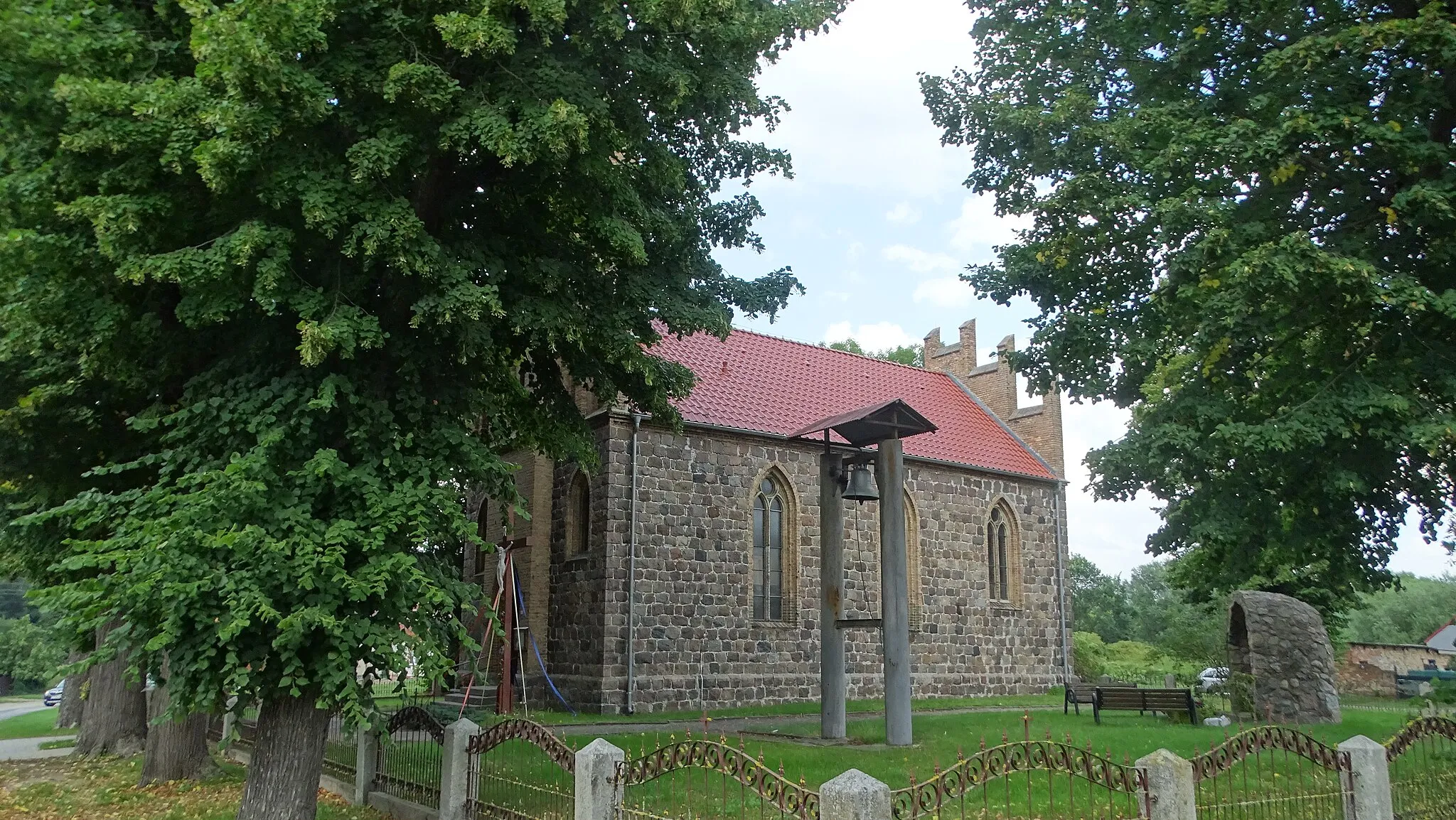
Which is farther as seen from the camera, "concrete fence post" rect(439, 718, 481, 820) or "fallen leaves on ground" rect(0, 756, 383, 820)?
"fallen leaves on ground" rect(0, 756, 383, 820)

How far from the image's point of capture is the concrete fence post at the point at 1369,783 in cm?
860

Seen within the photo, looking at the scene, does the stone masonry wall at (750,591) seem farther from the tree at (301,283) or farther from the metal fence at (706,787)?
the metal fence at (706,787)

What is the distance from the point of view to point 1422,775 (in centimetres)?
989

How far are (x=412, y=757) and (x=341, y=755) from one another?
3000mm

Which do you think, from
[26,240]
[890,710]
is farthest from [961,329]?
[26,240]

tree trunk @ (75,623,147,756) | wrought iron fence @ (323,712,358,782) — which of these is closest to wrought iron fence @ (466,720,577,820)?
wrought iron fence @ (323,712,358,782)

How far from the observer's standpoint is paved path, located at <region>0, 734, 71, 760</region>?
18156 mm

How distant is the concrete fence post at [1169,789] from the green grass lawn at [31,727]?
25.5m

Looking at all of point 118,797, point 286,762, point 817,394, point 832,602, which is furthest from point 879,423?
point 118,797

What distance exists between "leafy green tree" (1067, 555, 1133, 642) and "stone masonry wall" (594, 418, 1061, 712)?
4029cm

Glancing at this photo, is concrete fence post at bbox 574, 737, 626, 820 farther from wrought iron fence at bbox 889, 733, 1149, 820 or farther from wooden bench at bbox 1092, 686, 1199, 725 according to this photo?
wooden bench at bbox 1092, 686, 1199, 725

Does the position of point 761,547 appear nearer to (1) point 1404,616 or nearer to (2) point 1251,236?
(2) point 1251,236

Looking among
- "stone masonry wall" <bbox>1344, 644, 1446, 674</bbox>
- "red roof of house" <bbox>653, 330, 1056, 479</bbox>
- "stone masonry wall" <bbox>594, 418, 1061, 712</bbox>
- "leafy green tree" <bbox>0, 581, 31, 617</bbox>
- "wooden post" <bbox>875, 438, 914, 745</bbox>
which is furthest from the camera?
"leafy green tree" <bbox>0, 581, 31, 617</bbox>

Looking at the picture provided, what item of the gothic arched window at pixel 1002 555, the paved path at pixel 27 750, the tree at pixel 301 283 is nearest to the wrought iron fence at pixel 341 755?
the tree at pixel 301 283
